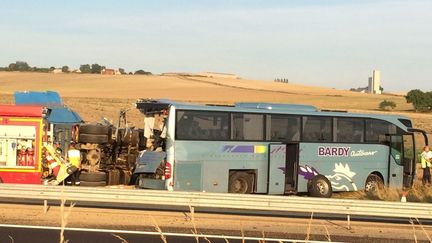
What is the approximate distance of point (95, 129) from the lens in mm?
17719

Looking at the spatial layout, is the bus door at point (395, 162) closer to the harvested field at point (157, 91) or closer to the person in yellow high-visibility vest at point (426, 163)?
the person in yellow high-visibility vest at point (426, 163)

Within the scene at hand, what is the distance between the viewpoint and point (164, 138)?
15945 mm

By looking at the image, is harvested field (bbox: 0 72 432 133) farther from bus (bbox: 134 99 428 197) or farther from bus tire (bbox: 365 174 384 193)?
bus (bbox: 134 99 428 197)

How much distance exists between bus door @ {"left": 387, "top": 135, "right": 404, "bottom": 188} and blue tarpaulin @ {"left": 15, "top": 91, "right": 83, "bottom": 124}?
10.2m

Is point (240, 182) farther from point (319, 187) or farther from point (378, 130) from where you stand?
point (378, 130)

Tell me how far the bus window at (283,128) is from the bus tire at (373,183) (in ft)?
10.4

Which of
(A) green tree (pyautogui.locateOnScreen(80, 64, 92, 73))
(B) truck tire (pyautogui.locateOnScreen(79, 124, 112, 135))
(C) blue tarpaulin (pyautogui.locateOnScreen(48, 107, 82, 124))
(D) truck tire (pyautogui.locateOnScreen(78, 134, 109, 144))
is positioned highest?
(A) green tree (pyautogui.locateOnScreen(80, 64, 92, 73))

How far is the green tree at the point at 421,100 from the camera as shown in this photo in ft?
284

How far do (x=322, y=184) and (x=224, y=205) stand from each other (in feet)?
21.7

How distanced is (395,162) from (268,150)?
16.9 feet

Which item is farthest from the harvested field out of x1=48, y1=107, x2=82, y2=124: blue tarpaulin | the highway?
the highway

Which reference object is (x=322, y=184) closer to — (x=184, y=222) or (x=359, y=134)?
(x=359, y=134)

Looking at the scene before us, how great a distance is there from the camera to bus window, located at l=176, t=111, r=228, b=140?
52.0 ft

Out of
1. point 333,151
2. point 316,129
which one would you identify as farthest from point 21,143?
point 333,151
